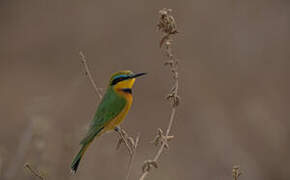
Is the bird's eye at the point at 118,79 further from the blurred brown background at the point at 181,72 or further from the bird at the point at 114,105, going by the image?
the blurred brown background at the point at 181,72

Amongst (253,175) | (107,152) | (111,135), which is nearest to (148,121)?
(111,135)

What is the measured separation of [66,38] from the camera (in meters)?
10.3

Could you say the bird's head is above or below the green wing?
above

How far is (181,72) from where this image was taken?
8922 mm

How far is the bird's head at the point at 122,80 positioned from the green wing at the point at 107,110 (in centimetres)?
6

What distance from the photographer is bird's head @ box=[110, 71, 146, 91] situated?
405 centimetres

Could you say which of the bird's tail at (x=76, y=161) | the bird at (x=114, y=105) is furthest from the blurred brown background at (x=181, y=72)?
the bird's tail at (x=76, y=161)

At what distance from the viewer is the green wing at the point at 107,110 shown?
3.87m

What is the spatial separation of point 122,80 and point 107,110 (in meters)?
0.25

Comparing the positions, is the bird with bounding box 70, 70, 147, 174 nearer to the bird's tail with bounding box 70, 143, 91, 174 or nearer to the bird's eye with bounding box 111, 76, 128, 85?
the bird's eye with bounding box 111, 76, 128, 85

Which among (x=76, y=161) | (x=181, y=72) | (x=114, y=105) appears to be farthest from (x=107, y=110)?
(x=181, y=72)

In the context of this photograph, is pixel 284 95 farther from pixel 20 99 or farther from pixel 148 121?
pixel 20 99

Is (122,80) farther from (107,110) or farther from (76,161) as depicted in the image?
(76,161)

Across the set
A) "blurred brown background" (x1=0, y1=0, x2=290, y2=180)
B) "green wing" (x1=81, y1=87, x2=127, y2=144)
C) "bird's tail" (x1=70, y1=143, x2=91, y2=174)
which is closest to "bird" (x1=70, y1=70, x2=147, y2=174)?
"green wing" (x1=81, y1=87, x2=127, y2=144)
